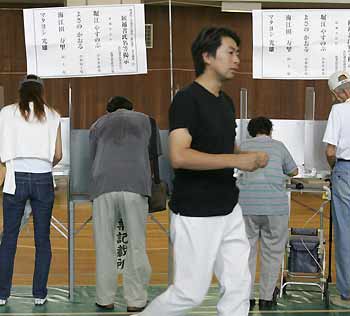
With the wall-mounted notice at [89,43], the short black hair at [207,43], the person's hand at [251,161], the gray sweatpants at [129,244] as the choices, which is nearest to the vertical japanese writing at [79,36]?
the wall-mounted notice at [89,43]

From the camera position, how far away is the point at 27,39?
4652mm

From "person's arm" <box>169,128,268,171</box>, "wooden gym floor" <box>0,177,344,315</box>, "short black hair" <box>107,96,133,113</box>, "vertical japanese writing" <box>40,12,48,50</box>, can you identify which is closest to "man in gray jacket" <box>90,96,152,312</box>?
"short black hair" <box>107,96,133,113</box>

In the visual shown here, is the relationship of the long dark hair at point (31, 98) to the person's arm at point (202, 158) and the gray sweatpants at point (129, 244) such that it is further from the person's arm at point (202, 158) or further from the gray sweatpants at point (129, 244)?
the person's arm at point (202, 158)

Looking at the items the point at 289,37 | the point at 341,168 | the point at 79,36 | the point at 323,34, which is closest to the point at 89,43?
the point at 79,36

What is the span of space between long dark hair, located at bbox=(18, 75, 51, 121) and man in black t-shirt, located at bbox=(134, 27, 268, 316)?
1.67 m

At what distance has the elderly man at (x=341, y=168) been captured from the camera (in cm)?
452

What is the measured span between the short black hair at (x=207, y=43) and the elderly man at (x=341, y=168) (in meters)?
1.66

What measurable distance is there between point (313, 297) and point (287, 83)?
10.7ft

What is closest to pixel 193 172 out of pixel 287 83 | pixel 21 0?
pixel 287 83

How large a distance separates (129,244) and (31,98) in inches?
40.0

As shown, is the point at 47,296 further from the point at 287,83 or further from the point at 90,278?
the point at 287,83

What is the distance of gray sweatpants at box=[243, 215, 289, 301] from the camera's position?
14.8 ft

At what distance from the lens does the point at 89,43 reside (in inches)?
185

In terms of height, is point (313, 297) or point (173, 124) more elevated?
point (173, 124)
